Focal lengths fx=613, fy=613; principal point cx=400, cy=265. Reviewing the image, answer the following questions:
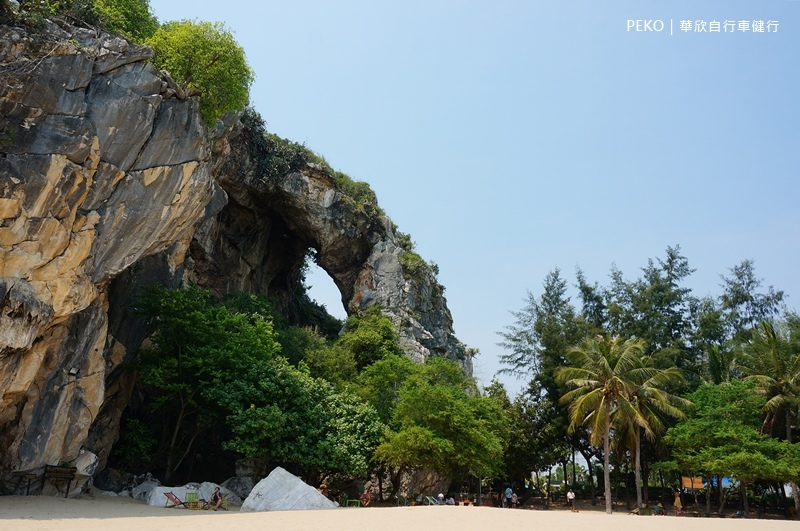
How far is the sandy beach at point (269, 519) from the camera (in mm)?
12344

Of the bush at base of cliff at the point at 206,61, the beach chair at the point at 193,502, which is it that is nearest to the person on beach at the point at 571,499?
the beach chair at the point at 193,502

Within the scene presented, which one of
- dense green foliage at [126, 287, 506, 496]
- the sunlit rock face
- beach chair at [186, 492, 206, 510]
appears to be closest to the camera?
the sunlit rock face

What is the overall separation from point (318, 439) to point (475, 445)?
5654 millimetres

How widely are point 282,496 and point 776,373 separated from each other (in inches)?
885

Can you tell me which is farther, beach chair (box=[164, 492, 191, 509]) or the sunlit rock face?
beach chair (box=[164, 492, 191, 509])

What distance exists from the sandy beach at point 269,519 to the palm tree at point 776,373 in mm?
11876

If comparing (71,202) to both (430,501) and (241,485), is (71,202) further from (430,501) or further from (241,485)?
(430,501)

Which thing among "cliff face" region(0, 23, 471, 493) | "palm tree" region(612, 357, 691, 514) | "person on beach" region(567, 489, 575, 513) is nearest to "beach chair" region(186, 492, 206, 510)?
"cliff face" region(0, 23, 471, 493)

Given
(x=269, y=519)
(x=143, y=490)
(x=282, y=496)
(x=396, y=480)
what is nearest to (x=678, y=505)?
(x=396, y=480)

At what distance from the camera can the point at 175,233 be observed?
742 inches

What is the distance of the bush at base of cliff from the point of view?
2116 centimetres

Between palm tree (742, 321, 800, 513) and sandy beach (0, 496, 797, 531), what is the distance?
11.9 metres

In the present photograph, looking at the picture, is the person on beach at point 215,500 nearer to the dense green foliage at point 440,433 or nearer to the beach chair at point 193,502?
the beach chair at point 193,502

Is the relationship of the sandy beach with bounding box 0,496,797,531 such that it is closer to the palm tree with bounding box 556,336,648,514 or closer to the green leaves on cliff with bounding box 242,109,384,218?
the palm tree with bounding box 556,336,648,514
